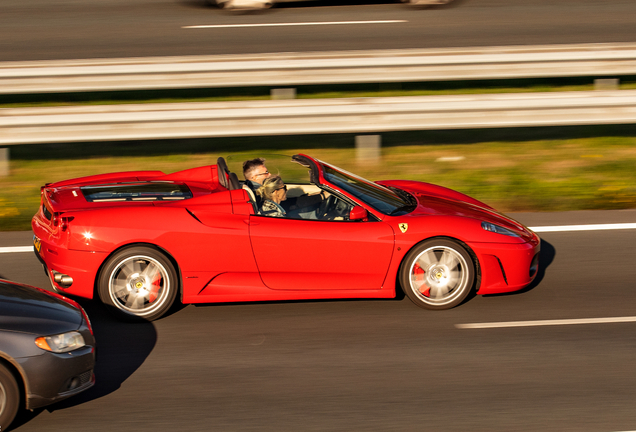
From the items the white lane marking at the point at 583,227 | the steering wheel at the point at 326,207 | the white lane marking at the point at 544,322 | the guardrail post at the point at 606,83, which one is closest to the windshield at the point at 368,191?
the steering wheel at the point at 326,207

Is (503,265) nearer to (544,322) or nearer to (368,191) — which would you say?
(544,322)

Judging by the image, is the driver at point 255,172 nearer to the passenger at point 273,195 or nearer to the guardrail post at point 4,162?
the passenger at point 273,195

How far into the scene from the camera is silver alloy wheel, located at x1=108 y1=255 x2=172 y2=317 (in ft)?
19.0

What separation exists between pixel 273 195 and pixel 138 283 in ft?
4.40

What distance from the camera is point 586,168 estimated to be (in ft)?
32.6

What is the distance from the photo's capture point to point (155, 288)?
586 centimetres

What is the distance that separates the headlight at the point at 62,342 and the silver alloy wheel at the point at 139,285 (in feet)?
4.50

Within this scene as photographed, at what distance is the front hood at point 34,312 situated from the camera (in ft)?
13.9

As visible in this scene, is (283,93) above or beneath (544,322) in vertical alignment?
above

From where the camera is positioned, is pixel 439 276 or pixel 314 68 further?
pixel 314 68

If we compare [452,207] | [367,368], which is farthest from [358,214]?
[367,368]

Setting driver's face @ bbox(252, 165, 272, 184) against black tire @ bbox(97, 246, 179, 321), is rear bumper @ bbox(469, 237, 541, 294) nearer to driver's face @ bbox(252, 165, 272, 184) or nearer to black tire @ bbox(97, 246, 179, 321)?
driver's face @ bbox(252, 165, 272, 184)

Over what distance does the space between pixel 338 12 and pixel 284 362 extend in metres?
9.66

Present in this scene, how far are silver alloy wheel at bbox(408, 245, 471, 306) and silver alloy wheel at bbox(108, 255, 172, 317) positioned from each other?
80.3 inches
